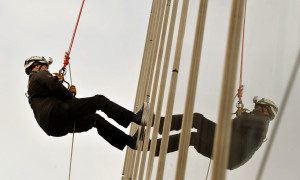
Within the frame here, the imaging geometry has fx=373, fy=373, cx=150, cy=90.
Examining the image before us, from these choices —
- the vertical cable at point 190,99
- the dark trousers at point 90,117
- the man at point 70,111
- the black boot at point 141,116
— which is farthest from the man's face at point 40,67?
the vertical cable at point 190,99

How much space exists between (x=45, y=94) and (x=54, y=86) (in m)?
0.19

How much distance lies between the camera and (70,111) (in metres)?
2.91

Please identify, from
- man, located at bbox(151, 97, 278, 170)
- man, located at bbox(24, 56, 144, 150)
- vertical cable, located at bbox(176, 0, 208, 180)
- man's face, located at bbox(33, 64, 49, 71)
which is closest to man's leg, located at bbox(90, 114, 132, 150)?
man, located at bbox(24, 56, 144, 150)

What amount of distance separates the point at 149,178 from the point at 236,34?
1.17 m

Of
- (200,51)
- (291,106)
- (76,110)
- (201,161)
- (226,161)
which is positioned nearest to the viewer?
(291,106)

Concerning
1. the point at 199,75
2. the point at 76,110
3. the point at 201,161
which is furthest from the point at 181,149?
the point at 76,110

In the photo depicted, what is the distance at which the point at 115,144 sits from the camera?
3.00 meters

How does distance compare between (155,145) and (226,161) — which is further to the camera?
(155,145)

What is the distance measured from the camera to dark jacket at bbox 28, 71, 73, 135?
117 inches

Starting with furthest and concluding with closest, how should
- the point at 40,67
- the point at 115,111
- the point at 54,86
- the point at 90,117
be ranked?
the point at 40,67 < the point at 90,117 < the point at 54,86 < the point at 115,111

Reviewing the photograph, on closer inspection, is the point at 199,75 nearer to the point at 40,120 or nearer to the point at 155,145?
the point at 155,145

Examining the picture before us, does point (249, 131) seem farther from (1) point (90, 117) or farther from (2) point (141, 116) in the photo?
(1) point (90, 117)

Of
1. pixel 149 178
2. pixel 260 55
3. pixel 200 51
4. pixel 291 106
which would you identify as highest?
pixel 200 51

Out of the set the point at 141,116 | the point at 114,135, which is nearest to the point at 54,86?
the point at 114,135
